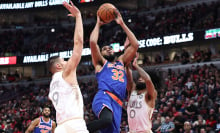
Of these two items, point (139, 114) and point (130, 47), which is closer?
point (130, 47)

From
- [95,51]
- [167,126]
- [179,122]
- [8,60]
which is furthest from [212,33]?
[8,60]

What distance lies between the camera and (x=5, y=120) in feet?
70.4

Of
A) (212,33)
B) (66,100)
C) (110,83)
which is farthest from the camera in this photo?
(212,33)

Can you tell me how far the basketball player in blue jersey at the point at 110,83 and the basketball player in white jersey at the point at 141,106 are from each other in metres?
0.46

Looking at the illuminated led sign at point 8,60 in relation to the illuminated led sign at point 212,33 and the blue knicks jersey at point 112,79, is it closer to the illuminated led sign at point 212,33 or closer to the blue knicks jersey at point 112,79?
the illuminated led sign at point 212,33

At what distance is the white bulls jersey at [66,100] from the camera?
466 centimetres

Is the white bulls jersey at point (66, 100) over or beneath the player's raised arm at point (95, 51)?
beneath

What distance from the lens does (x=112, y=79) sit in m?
A: 5.79

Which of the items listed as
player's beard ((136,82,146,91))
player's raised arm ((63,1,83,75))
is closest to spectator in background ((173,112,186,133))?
player's beard ((136,82,146,91))

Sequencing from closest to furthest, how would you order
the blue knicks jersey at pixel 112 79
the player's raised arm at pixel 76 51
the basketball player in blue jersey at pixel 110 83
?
the player's raised arm at pixel 76 51, the basketball player in blue jersey at pixel 110 83, the blue knicks jersey at pixel 112 79

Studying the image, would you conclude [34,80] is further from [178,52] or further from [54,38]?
[178,52]

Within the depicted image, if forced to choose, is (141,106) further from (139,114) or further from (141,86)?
(141,86)

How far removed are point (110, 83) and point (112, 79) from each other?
8cm

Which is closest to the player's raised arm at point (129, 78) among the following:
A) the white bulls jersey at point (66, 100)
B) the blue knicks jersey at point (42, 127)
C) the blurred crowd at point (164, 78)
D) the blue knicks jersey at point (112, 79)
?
the blue knicks jersey at point (112, 79)
